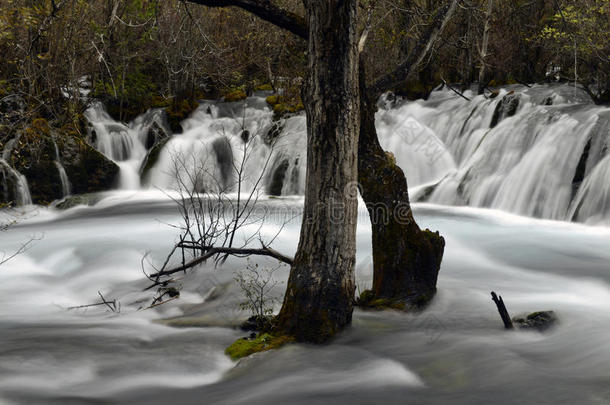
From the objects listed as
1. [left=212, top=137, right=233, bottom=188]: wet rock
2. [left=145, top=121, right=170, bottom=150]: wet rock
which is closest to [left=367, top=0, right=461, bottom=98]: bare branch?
[left=212, top=137, right=233, bottom=188]: wet rock

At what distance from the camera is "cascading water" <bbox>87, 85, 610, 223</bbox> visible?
12023 millimetres

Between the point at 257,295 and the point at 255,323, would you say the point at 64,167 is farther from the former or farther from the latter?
the point at 255,323

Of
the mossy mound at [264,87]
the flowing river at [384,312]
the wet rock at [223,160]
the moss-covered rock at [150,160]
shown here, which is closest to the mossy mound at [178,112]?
the moss-covered rock at [150,160]

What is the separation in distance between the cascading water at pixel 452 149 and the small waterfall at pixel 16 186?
332cm

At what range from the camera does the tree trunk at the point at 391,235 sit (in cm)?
527

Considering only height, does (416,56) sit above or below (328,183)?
above

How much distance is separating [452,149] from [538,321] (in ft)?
40.8

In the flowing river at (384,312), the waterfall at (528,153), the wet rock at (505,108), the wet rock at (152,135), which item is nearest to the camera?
the flowing river at (384,312)

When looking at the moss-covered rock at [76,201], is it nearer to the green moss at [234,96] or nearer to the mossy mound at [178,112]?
the mossy mound at [178,112]

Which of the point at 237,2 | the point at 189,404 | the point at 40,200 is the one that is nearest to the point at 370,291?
the point at 189,404

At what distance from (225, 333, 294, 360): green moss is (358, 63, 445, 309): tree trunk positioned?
4.46 feet

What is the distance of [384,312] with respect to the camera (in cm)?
548

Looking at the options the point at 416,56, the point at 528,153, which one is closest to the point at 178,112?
the point at 528,153

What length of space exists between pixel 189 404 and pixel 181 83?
64.7 feet
